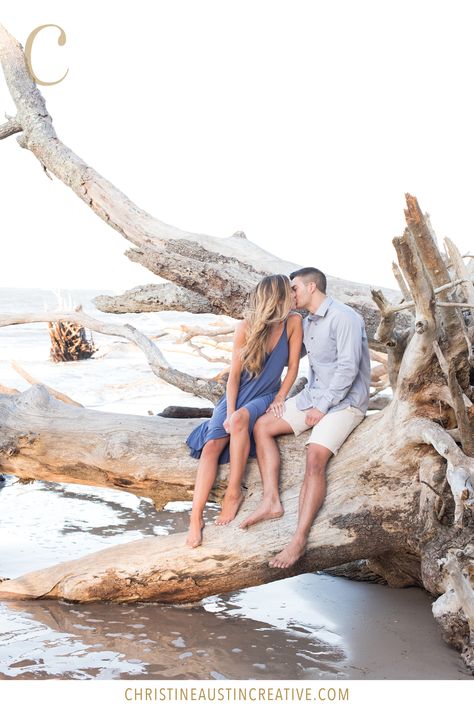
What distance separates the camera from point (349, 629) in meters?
4.05

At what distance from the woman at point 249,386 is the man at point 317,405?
0.08 meters

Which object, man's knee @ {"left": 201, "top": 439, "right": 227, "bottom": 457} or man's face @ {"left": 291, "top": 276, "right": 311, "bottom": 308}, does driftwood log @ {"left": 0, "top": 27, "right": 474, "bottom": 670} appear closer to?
man's knee @ {"left": 201, "top": 439, "right": 227, "bottom": 457}

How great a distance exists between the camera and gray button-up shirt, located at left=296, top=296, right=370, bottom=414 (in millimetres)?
4051

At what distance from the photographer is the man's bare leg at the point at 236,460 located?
420 cm

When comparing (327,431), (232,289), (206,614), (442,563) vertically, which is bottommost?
(206,614)

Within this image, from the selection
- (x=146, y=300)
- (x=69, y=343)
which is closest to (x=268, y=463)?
(x=146, y=300)

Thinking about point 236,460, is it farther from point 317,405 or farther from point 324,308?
point 324,308

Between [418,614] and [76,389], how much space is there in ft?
31.5

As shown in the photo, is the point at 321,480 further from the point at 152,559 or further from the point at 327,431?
the point at 152,559

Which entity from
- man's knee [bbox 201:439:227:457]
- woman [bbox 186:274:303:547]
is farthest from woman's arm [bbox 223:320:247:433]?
man's knee [bbox 201:439:227:457]

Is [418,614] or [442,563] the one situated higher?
[442,563]

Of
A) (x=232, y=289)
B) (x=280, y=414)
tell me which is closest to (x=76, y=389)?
(x=232, y=289)

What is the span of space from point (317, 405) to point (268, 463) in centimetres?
40
